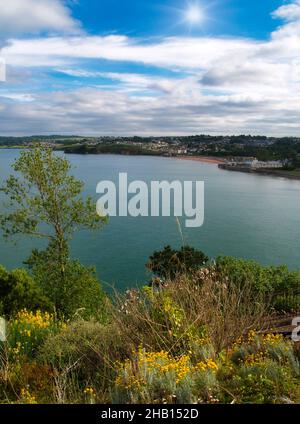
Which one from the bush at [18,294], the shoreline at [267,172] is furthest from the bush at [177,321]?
the shoreline at [267,172]

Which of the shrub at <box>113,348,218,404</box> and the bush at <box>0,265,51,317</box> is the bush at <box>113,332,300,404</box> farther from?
the bush at <box>0,265,51,317</box>

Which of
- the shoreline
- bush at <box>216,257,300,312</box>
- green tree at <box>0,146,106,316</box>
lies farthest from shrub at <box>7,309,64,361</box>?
the shoreline

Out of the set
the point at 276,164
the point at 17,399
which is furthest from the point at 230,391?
the point at 276,164

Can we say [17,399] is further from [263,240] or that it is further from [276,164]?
[276,164]

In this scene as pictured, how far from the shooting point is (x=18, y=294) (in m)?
8.98

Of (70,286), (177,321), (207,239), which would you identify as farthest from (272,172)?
(177,321)


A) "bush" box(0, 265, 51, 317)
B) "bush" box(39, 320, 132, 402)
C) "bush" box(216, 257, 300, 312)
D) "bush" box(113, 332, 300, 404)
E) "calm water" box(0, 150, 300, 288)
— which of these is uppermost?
"bush" box(113, 332, 300, 404)

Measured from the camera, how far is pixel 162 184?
6825cm

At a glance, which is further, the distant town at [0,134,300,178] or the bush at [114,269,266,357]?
the distant town at [0,134,300,178]

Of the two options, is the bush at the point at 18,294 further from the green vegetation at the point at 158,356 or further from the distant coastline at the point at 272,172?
the distant coastline at the point at 272,172
